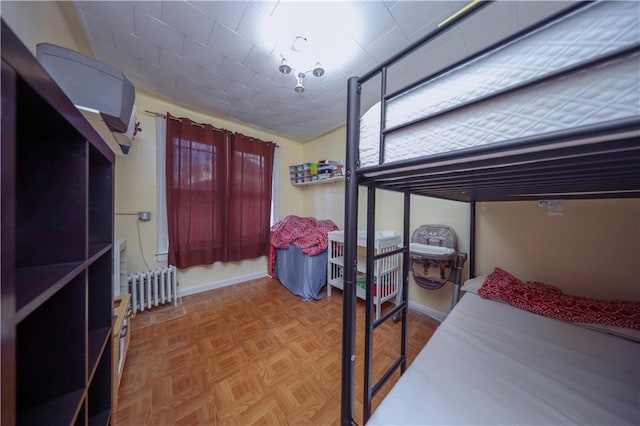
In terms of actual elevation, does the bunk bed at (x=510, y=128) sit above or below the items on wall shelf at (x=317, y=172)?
below

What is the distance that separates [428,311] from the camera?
215cm

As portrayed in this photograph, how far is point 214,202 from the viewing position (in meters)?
2.67

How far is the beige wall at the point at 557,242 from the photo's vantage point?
1.31m

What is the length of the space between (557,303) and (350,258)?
138cm

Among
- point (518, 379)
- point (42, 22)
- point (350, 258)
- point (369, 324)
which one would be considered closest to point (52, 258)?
point (350, 258)

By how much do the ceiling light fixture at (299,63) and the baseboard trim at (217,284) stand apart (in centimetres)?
253

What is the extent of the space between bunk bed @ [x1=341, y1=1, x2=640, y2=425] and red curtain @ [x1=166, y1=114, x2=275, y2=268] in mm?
2331

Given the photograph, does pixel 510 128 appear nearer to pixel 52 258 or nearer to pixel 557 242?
pixel 52 258

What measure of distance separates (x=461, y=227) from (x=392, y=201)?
73cm

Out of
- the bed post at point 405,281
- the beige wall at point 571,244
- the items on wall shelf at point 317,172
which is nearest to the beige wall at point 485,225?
the beige wall at point 571,244

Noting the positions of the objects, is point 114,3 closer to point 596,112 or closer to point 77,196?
point 77,196

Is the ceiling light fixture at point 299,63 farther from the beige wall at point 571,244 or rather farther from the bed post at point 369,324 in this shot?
the beige wall at point 571,244

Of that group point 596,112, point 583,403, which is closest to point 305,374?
point 583,403

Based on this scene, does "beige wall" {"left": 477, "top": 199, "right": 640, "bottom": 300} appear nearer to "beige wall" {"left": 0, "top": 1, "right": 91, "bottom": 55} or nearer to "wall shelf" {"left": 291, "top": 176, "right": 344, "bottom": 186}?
"wall shelf" {"left": 291, "top": 176, "right": 344, "bottom": 186}
